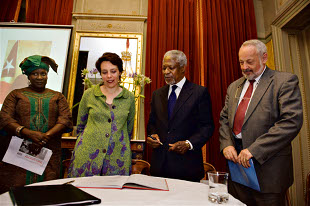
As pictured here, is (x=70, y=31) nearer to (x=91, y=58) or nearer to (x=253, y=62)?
(x=91, y=58)

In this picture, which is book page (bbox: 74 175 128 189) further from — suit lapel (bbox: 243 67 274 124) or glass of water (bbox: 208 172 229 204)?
suit lapel (bbox: 243 67 274 124)

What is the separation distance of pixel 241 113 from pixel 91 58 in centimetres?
267

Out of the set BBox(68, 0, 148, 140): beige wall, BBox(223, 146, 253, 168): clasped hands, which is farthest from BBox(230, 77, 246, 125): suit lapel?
BBox(68, 0, 148, 140): beige wall

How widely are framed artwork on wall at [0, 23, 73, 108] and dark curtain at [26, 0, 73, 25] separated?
25 cm

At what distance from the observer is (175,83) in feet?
6.62

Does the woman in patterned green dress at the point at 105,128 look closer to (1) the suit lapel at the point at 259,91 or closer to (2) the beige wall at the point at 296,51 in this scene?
(1) the suit lapel at the point at 259,91

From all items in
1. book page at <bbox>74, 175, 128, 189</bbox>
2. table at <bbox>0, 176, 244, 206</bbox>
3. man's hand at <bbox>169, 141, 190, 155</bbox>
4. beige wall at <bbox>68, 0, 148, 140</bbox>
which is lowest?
table at <bbox>0, 176, 244, 206</bbox>

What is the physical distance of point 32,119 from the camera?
6.41 ft

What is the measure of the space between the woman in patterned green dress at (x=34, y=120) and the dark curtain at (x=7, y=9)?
8.30 feet

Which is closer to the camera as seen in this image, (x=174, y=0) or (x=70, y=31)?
(x=70, y=31)

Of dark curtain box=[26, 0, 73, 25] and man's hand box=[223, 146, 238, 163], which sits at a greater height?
dark curtain box=[26, 0, 73, 25]

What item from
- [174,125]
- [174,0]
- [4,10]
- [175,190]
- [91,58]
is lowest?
[175,190]

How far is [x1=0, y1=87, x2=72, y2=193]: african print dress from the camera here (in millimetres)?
1890

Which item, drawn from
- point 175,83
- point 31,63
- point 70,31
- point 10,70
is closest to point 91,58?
point 70,31
